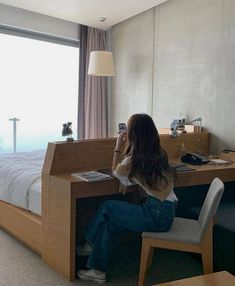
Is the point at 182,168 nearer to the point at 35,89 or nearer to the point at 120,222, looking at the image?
the point at 120,222

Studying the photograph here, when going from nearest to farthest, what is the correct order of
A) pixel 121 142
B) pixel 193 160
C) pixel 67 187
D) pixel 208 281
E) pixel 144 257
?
pixel 208 281, pixel 144 257, pixel 67 187, pixel 121 142, pixel 193 160

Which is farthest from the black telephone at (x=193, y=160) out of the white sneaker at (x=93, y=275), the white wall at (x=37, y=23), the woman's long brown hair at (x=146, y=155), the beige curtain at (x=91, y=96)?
the white wall at (x=37, y=23)

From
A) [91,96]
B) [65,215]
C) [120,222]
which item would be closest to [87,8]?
[91,96]

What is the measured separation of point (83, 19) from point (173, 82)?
5.69ft

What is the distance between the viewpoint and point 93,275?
2.27m

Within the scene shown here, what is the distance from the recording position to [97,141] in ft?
8.60

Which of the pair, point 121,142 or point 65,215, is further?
point 121,142

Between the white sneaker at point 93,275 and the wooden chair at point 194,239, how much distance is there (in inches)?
11.0

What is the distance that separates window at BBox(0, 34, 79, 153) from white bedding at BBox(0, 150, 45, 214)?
1597 millimetres

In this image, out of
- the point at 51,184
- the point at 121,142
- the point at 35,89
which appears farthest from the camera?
the point at 35,89

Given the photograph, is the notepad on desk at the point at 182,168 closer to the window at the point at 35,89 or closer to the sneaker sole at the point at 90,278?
the sneaker sole at the point at 90,278

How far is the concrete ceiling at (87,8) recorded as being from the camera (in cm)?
419

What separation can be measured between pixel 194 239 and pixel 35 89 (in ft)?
12.4

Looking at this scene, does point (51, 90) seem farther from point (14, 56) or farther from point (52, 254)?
point (52, 254)
